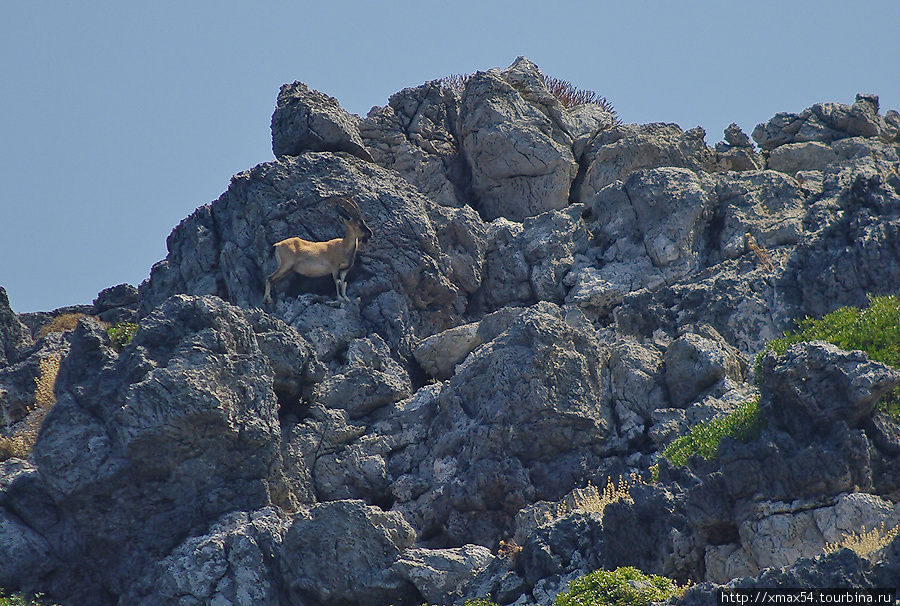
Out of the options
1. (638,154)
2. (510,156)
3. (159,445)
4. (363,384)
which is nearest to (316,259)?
(363,384)

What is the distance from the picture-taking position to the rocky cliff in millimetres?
16969

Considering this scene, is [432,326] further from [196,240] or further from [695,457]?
[695,457]

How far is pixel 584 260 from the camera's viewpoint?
27062mm

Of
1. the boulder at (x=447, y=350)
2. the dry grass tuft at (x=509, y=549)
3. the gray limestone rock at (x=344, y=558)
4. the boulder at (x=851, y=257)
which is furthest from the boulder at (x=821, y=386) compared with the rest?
the boulder at (x=447, y=350)

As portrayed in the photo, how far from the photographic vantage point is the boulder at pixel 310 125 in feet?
93.8

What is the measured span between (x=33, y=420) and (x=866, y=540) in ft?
56.8

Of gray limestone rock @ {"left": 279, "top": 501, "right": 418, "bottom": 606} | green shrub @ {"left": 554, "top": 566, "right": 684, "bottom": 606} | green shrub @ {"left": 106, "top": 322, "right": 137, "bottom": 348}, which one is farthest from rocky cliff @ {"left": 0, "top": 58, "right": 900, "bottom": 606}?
green shrub @ {"left": 106, "top": 322, "right": 137, "bottom": 348}

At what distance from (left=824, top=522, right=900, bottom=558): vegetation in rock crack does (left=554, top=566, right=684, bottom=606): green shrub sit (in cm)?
241

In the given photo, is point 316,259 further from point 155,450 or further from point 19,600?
point 19,600

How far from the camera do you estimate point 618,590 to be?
15289 mm

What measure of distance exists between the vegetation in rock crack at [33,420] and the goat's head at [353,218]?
7581mm

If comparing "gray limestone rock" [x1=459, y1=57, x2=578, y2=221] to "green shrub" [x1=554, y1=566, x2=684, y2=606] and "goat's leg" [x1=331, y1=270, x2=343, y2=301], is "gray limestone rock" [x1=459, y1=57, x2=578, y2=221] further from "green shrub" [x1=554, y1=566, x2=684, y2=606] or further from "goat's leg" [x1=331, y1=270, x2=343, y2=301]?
"green shrub" [x1=554, y1=566, x2=684, y2=606]

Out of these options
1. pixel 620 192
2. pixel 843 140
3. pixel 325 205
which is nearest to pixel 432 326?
pixel 325 205

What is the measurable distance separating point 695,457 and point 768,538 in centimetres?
230
